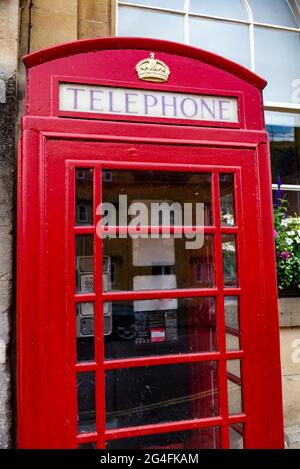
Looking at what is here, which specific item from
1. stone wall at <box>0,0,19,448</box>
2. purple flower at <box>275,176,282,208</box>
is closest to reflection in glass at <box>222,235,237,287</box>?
stone wall at <box>0,0,19,448</box>

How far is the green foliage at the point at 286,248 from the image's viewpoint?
2869 millimetres

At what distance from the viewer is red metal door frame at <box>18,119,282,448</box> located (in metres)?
1.74

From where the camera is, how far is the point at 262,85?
6.86 ft

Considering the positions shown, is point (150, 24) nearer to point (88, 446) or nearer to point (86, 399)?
point (86, 399)

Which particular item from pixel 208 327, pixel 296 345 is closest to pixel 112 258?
pixel 208 327

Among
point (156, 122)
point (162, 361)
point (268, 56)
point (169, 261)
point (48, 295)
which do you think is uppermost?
point (268, 56)

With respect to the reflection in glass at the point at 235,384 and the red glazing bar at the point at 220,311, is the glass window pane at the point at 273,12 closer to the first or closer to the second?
the red glazing bar at the point at 220,311

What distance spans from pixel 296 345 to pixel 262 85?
182 cm

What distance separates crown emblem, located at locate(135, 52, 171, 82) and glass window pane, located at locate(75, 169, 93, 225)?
1.82ft
